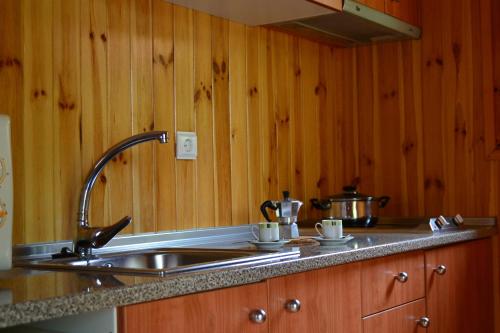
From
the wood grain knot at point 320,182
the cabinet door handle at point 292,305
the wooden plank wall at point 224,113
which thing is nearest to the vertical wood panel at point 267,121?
the wooden plank wall at point 224,113

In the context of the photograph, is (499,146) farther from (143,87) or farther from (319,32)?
(143,87)

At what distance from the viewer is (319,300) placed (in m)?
1.86

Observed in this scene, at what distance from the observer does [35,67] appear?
1.90 metres

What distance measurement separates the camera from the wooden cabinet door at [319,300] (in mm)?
1706

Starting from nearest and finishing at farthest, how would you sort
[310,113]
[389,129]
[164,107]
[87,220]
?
[87,220] → [164,107] → [310,113] → [389,129]

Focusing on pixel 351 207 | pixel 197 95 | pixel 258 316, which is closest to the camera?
pixel 258 316

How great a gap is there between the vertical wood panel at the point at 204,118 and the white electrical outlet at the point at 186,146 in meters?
0.04

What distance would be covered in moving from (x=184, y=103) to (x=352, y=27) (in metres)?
0.88

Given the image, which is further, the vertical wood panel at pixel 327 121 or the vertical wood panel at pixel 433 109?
the vertical wood panel at pixel 327 121

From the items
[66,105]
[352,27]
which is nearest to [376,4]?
[352,27]

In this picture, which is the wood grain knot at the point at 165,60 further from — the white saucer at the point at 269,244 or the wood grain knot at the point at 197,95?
the white saucer at the point at 269,244

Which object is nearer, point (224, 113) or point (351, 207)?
point (224, 113)

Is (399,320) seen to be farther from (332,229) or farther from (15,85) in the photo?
(15,85)

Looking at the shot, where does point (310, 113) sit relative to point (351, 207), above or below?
above
